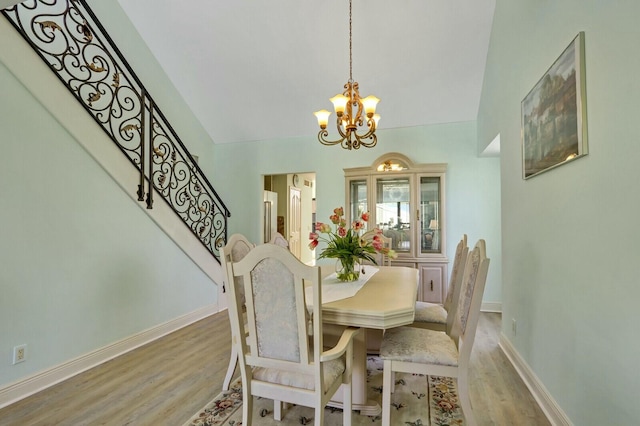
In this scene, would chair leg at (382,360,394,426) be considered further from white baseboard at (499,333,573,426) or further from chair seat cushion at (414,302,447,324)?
white baseboard at (499,333,573,426)

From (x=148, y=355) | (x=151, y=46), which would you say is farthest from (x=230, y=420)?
(x=151, y=46)

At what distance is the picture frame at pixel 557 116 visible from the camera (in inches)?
64.4

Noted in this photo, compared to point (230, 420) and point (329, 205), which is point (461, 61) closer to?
point (329, 205)

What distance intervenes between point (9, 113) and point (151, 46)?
2.79m

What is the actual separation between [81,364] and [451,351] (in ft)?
9.54

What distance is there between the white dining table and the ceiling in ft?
9.03

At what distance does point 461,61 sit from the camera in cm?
379

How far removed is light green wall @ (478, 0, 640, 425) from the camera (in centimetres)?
129

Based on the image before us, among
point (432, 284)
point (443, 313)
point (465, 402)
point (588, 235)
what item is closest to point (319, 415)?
point (465, 402)

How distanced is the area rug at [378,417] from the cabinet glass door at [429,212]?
86.3 inches

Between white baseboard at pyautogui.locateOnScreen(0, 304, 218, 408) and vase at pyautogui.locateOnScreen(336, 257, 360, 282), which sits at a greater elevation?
vase at pyautogui.locateOnScreen(336, 257, 360, 282)

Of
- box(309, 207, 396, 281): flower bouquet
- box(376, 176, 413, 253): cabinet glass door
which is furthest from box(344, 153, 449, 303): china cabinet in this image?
box(309, 207, 396, 281): flower bouquet

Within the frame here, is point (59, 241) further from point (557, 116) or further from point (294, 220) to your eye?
point (294, 220)

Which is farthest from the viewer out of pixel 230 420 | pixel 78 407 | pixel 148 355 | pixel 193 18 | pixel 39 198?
pixel 193 18
